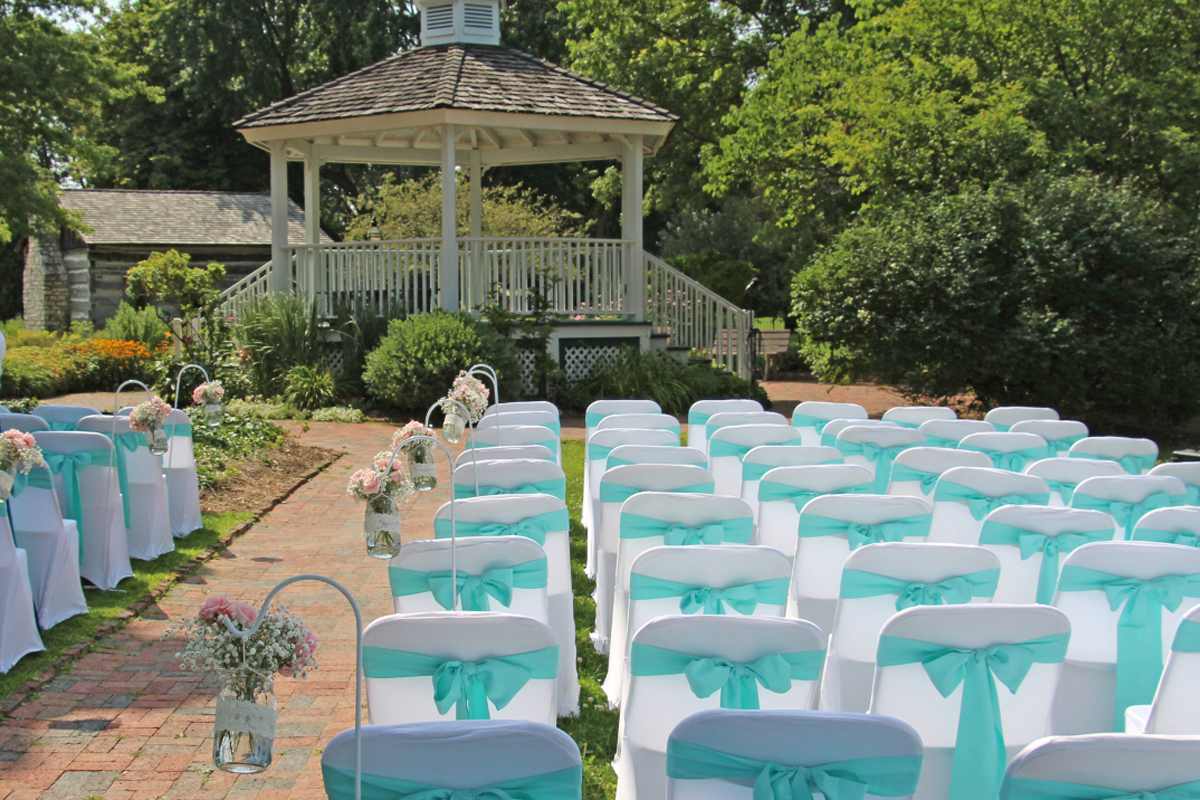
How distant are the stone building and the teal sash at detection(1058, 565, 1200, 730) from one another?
77.2 feet

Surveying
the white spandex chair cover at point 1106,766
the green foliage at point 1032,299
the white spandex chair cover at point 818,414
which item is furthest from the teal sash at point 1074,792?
the green foliage at point 1032,299

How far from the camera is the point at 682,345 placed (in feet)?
56.2

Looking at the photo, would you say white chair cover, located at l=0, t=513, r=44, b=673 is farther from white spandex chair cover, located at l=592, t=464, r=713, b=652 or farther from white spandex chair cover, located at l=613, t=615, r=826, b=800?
white spandex chair cover, located at l=613, t=615, r=826, b=800

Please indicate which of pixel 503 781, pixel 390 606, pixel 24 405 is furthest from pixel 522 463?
pixel 24 405

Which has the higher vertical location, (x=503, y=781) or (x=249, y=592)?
(x=503, y=781)

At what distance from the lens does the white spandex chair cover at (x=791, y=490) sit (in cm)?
546

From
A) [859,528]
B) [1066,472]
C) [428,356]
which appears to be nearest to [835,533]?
[859,528]

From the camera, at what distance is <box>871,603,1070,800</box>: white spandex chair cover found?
10.3ft

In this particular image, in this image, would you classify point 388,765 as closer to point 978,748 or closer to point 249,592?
point 978,748

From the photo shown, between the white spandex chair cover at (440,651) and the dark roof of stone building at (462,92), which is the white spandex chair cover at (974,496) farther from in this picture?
the dark roof of stone building at (462,92)

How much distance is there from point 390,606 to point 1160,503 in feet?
14.2

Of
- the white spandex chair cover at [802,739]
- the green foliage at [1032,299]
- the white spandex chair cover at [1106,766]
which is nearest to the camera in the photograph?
the white spandex chair cover at [1106,766]

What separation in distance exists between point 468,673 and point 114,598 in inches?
169

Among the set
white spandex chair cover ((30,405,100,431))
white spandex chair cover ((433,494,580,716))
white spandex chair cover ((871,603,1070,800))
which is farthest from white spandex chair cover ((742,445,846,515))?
white spandex chair cover ((30,405,100,431))
